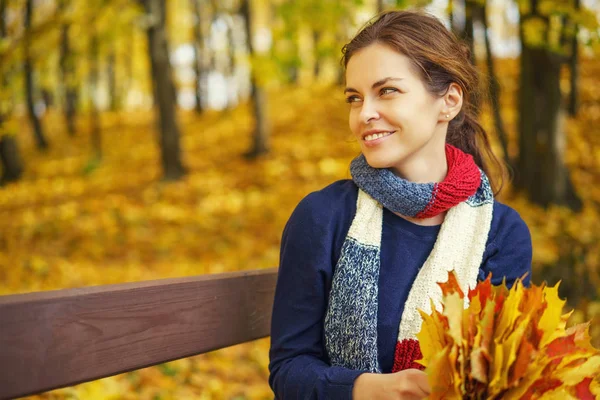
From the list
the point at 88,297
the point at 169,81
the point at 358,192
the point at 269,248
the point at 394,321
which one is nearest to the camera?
the point at 88,297

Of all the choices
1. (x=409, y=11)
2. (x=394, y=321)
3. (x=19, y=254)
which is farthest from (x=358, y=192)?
(x=19, y=254)

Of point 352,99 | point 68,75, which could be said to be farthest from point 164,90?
point 352,99

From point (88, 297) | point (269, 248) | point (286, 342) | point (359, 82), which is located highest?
point (359, 82)

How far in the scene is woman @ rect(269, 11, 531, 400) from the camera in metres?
1.74

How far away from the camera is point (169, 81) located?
10633 mm

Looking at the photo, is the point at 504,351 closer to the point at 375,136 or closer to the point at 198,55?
the point at 375,136

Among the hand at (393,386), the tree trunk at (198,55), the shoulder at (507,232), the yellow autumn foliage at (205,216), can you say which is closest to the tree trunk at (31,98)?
the yellow autumn foliage at (205,216)

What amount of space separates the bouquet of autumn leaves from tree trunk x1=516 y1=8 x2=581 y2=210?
695cm

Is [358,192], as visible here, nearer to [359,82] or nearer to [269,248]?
[359,82]

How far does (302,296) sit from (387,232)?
1.14 feet

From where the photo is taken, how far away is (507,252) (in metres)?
1.93

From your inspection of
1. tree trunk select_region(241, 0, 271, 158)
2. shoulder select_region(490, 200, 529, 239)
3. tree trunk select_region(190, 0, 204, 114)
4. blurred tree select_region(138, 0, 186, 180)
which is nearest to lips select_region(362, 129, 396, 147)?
shoulder select_region(490, 200, 529, 239)

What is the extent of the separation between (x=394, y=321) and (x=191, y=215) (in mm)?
7627

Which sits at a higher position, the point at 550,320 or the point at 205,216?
the point at 550,320
